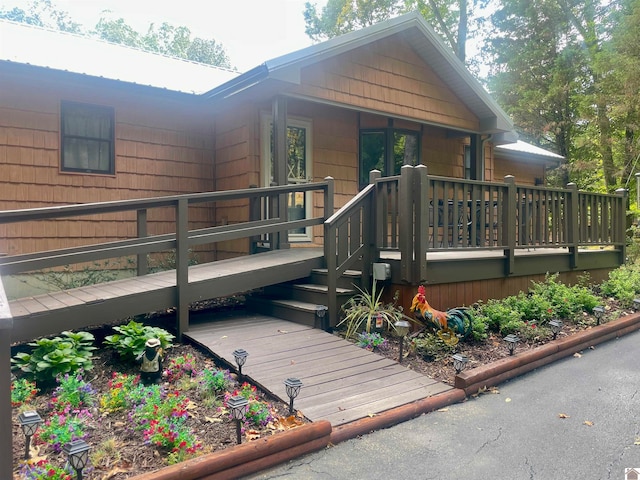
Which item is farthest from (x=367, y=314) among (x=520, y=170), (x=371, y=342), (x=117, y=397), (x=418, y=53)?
(x=520, y=170)

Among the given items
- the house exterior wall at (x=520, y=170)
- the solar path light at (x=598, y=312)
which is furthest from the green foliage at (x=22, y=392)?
the house exterior wall at (x=520, y=170)

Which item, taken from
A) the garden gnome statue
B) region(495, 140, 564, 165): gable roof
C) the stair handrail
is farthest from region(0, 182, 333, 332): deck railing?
region(495, 140, 564, 165): gable roof

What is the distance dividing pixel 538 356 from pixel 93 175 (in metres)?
6.41

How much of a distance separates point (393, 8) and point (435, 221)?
70.7ft

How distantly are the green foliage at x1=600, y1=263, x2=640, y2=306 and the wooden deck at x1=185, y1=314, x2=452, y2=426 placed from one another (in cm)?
442

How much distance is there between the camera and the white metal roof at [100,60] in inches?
→ 257

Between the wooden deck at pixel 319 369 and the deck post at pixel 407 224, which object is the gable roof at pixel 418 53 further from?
the wooden deck at pixel 319 369

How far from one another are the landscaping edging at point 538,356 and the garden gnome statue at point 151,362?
7.79ft

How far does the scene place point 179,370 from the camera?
3777 mm

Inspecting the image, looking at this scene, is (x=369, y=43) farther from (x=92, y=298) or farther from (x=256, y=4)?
(x=256, y=4)

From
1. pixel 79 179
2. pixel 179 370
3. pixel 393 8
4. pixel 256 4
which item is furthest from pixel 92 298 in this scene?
pixel 256 4

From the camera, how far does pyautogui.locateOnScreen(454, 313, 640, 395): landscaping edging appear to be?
3.79 m

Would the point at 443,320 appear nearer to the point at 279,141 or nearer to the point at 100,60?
the point at 279,141

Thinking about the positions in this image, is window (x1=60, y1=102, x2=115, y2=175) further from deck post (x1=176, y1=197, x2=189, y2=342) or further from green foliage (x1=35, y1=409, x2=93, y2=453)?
green foliage (x1=35, y1=409, x2=93, y2=453)
